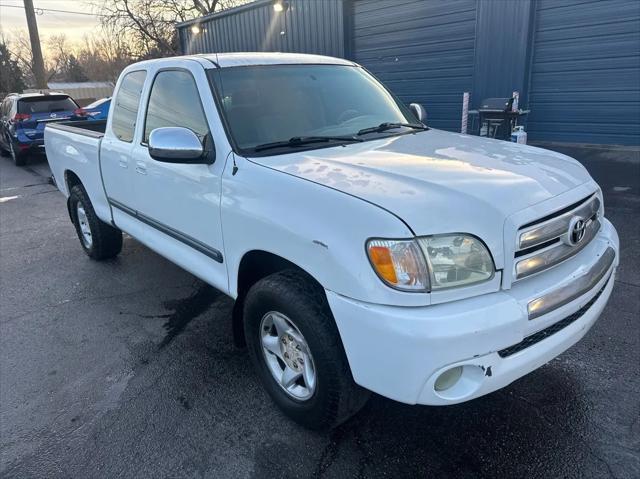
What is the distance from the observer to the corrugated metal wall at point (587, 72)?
854 cm

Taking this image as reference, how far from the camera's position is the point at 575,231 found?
2375mm

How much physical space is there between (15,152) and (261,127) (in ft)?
41.7

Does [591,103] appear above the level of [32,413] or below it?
above

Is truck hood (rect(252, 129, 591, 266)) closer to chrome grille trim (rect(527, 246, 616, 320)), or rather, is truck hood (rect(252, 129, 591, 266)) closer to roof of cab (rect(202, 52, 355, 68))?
chrome grille trim (rect(527, 246, 616, 320))

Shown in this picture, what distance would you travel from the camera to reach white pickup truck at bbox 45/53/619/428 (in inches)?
79.7

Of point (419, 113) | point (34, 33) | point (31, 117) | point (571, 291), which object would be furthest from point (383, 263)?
point (34, 33)

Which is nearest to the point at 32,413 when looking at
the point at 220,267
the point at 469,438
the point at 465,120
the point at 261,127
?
the point at 220,267

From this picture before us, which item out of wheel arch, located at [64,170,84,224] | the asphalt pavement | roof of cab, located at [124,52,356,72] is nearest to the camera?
the asphalt pavement

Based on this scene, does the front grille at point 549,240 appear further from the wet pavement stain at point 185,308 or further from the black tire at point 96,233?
the black tire at point 96,233

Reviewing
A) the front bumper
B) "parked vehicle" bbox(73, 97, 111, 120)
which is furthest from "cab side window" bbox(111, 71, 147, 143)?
"parked vehicle" bbox(73, 97, 111, 120)

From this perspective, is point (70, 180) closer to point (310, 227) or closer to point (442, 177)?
point (310, 227)

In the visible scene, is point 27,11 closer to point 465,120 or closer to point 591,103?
point 465,120

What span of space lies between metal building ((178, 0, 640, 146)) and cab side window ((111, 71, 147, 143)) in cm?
784

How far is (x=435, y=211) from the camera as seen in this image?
209cm
